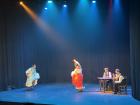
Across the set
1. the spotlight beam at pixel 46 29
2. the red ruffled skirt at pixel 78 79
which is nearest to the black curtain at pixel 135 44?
the red ruffled skirt at pixel 78 79

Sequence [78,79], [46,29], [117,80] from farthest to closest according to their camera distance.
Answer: [46,29] → [78,79] → [117,80]

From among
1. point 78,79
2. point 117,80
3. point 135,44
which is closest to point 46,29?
point 78,79

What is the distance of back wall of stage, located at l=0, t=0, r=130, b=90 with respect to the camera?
11781 millimetres

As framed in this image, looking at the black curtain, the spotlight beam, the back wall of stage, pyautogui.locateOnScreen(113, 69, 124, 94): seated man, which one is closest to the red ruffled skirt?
pyautogui.locateOnScreen(113, 69, 124, 94): seated man

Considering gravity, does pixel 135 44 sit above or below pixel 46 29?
below

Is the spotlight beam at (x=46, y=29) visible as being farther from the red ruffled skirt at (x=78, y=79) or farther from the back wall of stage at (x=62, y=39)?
the red ruffled skirt at (x=78, y=79)

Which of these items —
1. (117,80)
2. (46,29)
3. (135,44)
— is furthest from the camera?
(46,29)

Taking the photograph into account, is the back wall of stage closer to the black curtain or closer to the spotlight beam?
the spotlight beam

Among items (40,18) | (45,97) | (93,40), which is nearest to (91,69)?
(93,40)

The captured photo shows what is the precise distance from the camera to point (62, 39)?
13680 mm

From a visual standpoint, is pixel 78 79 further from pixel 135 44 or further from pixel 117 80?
pixel 135 44

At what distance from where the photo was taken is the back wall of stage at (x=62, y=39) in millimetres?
11781

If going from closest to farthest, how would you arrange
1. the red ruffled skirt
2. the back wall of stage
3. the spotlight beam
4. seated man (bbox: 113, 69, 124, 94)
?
seated man (bbox: 113, 69, 124, 94) < the red ruffled skirt < the back wall of stage < the spotlight beam

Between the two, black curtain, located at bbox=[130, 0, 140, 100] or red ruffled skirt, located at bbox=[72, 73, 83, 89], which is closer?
black curtain, located at bbox=[130, 0, 140, 100]
